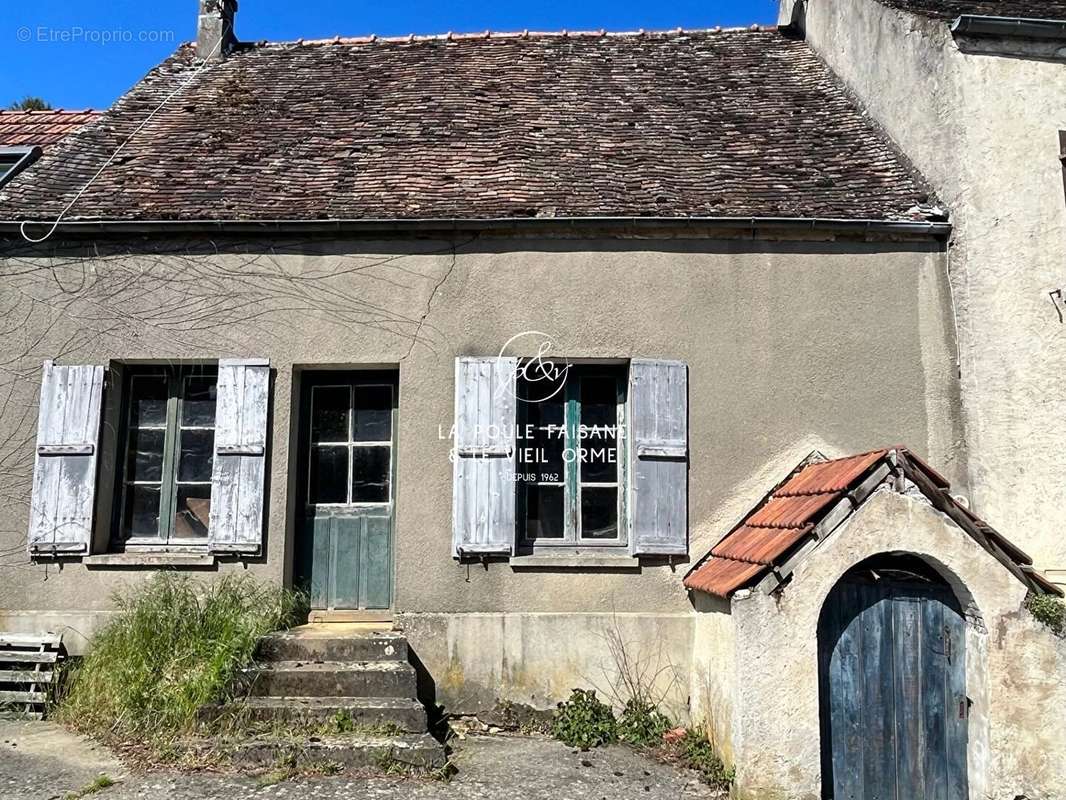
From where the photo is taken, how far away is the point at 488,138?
8.02 metres

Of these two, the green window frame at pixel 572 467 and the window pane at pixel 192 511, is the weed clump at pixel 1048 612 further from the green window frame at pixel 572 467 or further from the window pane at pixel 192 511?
the window pane at pixel 192 511

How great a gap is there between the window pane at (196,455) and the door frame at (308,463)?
0.72 m

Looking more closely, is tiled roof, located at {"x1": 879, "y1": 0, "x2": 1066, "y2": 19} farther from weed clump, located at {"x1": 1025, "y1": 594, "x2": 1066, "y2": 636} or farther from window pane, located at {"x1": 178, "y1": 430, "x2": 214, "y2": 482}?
window pane, located at {"x1": 178, "y1": 430, "x2": 214, "y2": 482}

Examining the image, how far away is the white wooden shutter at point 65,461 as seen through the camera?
6652 mm

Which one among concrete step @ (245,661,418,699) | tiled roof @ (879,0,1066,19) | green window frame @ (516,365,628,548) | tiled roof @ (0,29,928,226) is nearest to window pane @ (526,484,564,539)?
green window frame @ (516,365,628,548)

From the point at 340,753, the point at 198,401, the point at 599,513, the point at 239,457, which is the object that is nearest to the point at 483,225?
the point at 599,513

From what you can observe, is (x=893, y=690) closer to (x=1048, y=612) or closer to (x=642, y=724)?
(x=1048, y=612)

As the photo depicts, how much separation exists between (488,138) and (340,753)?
5.35m

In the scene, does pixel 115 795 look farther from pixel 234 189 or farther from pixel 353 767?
pixel 234 189

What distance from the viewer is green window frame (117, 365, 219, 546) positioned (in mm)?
6965

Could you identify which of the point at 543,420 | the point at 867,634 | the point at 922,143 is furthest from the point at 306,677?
the point at 922,143

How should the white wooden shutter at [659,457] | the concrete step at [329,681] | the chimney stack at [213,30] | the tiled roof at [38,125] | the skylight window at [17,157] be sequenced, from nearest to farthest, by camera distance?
the concrete step at [329,681] < the white wooden shutter at [659,457] < the skylight window at [17,157] < the tiled roof at [38,125] < the chimney stack at [213,30]

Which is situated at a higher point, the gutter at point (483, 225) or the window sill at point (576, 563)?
the gutter at point (483, 225)

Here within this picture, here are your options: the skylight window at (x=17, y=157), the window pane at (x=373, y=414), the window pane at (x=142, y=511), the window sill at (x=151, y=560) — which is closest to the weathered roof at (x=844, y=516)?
the window pane at (x=373, y=414)
